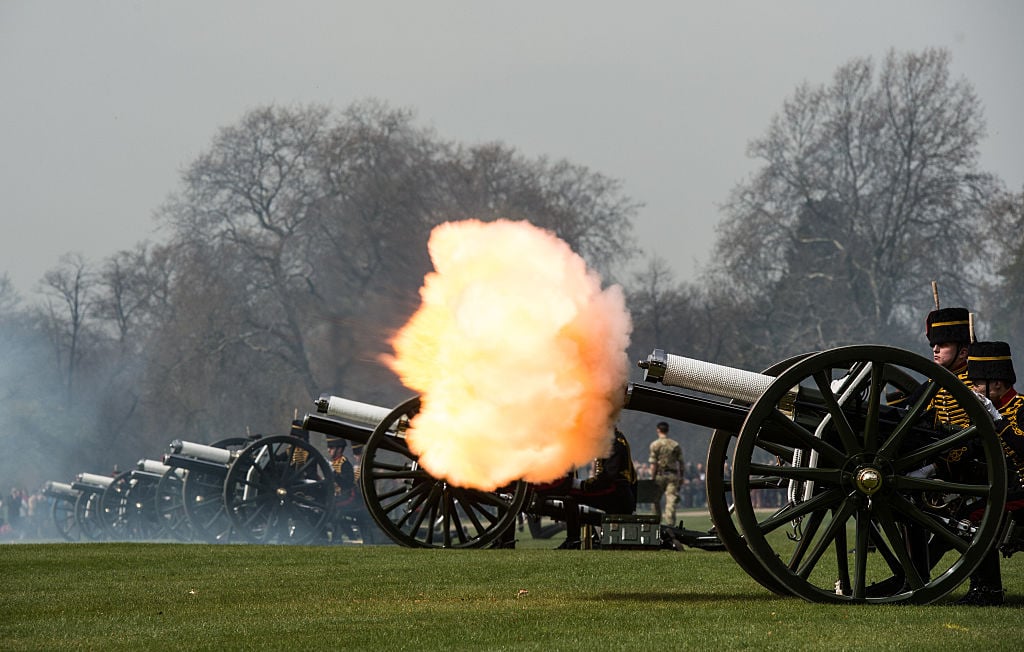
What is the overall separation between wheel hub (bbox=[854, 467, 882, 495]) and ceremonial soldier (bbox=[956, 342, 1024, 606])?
2.43ft

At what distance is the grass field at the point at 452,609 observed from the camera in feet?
25.9

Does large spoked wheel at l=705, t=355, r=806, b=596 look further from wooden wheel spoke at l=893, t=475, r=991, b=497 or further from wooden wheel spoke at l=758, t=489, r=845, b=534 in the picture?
wooden wheel spoke at l=893, t=475, r=991, b=497

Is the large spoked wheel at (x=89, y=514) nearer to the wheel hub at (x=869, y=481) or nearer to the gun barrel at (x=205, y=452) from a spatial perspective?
the gun barrel at (x=205, y=452)

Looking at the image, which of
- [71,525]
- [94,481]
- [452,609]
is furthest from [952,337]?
[71,525]

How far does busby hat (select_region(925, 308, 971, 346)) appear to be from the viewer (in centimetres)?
1036

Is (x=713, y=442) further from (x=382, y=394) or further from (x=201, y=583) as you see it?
(x=382, y=394)

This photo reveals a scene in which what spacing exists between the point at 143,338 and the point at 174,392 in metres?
4.19

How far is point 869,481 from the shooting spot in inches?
358

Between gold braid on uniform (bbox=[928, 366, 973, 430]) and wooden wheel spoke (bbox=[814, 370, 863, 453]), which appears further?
gold braid on uniform (bbox=[928, 366, 973, 430])

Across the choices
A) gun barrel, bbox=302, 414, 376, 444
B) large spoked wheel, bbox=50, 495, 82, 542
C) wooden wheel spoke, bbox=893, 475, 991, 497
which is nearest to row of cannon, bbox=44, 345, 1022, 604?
wooden wheel spoke, bbox=893, 475, 991, 497

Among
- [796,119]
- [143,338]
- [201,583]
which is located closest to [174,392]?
[143,338]

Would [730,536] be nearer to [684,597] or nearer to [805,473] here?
[805,473]

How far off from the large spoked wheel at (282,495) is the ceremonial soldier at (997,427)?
14353 millimetres

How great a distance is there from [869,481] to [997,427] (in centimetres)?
106
